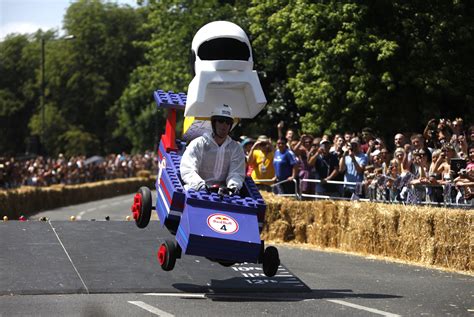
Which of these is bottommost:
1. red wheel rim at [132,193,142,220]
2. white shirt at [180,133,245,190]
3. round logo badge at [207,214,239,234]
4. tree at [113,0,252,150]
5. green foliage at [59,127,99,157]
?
round logo badge at [207,214,239,234]

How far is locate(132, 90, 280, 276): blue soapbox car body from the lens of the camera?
13.5 meters

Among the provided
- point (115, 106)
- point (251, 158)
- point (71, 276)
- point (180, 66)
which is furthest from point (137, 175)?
point (71, 276)

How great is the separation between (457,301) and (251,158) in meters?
10.6

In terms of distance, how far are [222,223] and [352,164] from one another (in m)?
8.92

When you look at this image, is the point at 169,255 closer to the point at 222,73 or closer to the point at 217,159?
the point at 217,159

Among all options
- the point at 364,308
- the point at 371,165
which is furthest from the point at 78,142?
the point at 364,308

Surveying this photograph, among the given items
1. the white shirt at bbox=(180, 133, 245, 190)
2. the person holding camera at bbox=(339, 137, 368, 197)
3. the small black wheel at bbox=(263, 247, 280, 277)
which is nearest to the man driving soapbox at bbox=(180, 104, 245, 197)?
the white shirt at bbox=(180, 133, 245, 190)

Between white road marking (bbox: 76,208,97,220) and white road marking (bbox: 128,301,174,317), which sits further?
white road marking (bbox: 76,208,97,220)

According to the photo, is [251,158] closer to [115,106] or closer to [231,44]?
[231,44]

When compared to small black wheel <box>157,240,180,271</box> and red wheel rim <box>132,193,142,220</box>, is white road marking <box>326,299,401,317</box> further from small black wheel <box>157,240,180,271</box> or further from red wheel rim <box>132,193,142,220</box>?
red wheel rim <box>132,193,142,220</box>

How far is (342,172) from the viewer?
2308 cm

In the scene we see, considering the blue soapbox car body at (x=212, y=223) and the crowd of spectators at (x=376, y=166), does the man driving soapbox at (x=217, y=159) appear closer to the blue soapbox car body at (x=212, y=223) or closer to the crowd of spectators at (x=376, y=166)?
the blue soapbox car body at (x=212, y=223)

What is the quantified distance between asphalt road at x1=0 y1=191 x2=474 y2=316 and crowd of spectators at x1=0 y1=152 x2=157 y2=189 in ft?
86.8

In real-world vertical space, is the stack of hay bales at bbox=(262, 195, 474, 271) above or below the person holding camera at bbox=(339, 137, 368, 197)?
below
